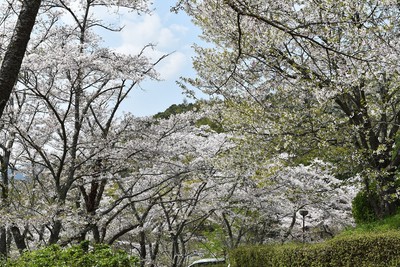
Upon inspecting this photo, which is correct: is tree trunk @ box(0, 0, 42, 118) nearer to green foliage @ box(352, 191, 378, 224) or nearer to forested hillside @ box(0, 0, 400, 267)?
forested hillside @ box(0, 0, 400, 267)

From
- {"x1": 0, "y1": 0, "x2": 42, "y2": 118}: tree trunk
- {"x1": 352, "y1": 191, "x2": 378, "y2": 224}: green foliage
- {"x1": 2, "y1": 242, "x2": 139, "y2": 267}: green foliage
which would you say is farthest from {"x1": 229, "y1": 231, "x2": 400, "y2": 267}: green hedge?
{"x1": 0, "y1": 0, "x2": 42, "y2": 118}: tree trunk

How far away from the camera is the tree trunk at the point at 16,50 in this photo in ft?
10.8

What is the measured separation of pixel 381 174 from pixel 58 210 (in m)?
6.20

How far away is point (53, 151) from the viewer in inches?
403

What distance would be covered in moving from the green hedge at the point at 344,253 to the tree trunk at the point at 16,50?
6042 millimetres

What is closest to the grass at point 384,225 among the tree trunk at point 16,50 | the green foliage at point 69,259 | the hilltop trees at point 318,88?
the hilltop trees at point 318,88

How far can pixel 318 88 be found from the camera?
25.1ft

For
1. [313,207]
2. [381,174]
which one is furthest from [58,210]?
[313,207]

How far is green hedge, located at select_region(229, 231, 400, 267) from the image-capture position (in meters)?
6.72

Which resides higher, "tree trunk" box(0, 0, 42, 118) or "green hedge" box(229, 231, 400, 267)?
"tree trunk" box(0, 0, 42, 118)

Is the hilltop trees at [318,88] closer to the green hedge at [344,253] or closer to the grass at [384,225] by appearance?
the grass at [384,225]

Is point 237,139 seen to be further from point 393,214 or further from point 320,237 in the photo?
point 320,237

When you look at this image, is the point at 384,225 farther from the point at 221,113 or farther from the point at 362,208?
the point at 221,113

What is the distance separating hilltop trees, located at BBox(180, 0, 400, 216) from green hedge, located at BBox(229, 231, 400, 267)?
4.04ft
